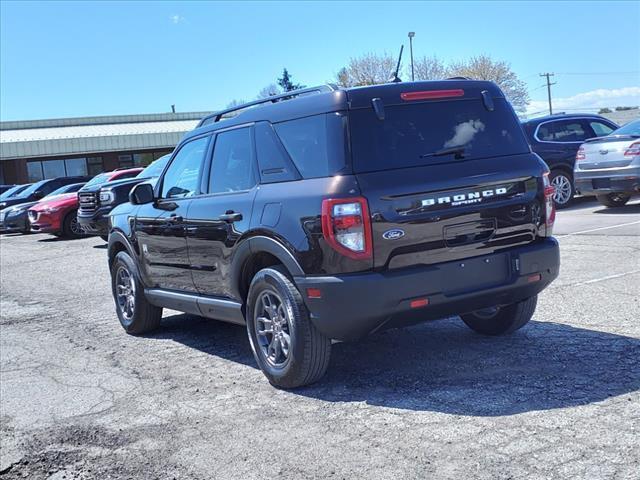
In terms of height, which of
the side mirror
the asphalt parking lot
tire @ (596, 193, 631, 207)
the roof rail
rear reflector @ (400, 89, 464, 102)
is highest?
the roof rail

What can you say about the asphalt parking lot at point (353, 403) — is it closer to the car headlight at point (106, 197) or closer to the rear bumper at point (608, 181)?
the rear bumper at point (608, 181)

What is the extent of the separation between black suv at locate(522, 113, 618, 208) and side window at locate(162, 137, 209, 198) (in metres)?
9.50

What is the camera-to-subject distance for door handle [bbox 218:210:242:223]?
5.29 meters

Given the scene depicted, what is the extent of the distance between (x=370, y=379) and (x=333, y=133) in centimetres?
173

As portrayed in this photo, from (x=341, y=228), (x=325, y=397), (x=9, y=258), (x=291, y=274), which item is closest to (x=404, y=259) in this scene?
(x=341, y=228)

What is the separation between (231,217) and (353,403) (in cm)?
163

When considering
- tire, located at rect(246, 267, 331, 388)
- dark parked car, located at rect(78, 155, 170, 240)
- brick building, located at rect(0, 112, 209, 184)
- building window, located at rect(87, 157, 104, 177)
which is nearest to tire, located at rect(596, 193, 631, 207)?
dark parked car, located at rect(78, 155, 170, 240)

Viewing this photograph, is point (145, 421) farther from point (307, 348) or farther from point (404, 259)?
point (404, 259)

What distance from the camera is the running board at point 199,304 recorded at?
18.3 ft

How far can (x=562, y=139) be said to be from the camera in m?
14.9

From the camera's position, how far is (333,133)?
4656mm

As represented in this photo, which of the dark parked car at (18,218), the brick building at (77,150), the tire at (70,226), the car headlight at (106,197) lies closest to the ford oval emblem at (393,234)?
the car headlight at (106,197)

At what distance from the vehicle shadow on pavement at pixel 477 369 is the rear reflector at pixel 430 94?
1.88 metres

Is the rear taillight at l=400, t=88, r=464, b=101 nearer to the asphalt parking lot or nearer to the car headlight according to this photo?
the asphalt parking lot
